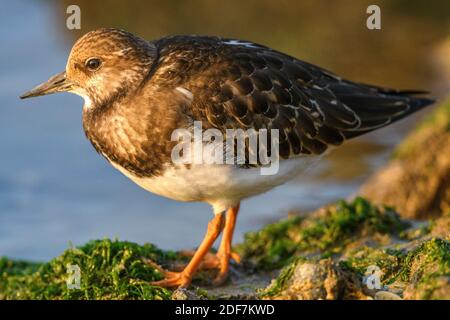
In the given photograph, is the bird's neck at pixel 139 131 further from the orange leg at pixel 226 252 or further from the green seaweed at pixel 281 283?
the green seaweed at pixel 281 283

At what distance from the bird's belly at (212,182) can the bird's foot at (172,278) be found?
1.67ft

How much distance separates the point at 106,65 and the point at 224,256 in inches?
61.2

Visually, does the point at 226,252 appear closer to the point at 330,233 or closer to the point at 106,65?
the point at 330,233

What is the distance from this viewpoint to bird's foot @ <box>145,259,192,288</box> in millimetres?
5918

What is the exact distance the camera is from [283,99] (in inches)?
244

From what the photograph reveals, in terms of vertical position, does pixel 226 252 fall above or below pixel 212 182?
below

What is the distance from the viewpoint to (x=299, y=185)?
9.94 metres

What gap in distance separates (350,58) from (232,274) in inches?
275

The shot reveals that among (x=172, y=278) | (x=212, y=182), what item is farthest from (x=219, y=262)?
(x=212, y=182)

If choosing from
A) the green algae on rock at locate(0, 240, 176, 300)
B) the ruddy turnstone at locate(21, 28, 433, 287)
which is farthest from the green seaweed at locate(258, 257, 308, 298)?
the ruddy turnstone at locate(21, 28, 433, 287)

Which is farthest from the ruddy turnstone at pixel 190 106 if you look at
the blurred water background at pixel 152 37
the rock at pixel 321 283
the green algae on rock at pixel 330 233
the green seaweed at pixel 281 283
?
the blurred water background at pixel 152 37
